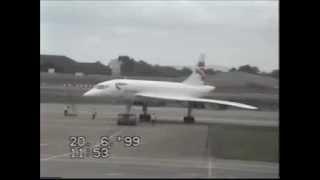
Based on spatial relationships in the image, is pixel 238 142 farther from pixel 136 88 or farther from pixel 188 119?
pixel 136 88

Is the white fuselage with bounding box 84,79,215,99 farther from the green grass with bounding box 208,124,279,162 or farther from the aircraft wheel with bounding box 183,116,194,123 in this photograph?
the green grass with bounding box 208,124,279,162

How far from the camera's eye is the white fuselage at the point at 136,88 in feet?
25.4

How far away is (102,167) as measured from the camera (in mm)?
4105

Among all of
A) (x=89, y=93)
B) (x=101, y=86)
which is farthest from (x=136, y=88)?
(x=89, y=93)

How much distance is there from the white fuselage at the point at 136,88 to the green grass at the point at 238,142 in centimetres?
197

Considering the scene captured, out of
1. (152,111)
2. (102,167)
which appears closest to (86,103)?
(152,111)

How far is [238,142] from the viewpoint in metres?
5.05

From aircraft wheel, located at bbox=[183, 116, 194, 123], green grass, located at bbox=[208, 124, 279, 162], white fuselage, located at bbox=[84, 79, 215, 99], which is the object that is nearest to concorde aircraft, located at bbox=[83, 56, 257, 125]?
white fuselage, located at bbox=[84, 79, 215, 99]

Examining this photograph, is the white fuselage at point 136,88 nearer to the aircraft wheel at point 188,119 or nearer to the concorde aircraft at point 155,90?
the concorde aircraft at point 155,90

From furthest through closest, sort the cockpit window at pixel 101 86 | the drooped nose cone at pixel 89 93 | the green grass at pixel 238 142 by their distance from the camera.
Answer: the cockpit window at pixel 101 86, the drooped nose cone at pixel 89 93, the green grass at pixel 238 142

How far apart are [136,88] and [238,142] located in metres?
3.58

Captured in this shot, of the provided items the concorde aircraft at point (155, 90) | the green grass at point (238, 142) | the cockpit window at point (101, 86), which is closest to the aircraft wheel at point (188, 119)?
the concorde aircraft at point (155, 90)
